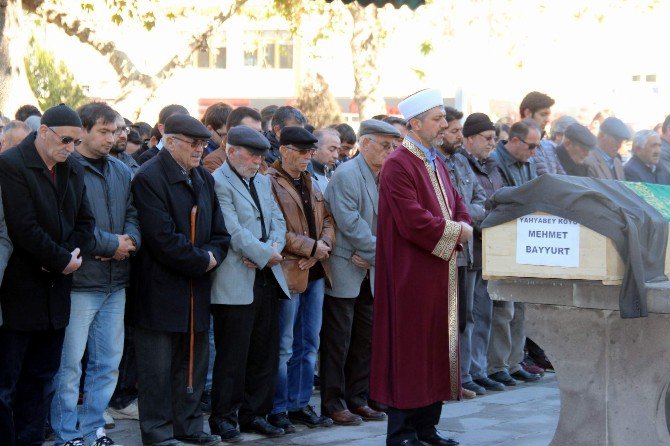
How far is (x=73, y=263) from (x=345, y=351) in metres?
2.83

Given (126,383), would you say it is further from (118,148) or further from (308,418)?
(118,148)

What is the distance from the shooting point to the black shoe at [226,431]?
8336mm

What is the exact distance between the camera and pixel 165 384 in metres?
7.96

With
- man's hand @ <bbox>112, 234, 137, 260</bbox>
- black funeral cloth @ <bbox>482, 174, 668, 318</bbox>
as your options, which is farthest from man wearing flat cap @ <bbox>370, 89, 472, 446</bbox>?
man's hand @ <bbox>112, 234, 137, 260</bbox>

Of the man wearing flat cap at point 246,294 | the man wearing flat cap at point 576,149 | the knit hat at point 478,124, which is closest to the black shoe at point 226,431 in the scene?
the man wearing flat cap at point 246,294

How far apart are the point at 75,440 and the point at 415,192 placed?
2.74 metres

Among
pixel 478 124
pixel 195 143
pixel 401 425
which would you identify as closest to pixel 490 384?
pixel 478 124

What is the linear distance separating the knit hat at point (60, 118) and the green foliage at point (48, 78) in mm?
28430

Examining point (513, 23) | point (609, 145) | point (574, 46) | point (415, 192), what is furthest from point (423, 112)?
point (574, 46)

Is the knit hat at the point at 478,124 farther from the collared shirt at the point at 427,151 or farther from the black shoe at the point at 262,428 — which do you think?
the black shoe at the point at 262,428

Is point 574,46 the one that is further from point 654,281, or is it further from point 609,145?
point 654,281

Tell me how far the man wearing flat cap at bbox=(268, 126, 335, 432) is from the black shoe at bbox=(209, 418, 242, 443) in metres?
0.51

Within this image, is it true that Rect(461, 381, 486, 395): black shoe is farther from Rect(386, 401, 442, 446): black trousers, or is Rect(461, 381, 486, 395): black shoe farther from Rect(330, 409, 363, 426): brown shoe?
Rect(386, 401, 442, 446): black trousers

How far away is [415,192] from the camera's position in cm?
805
